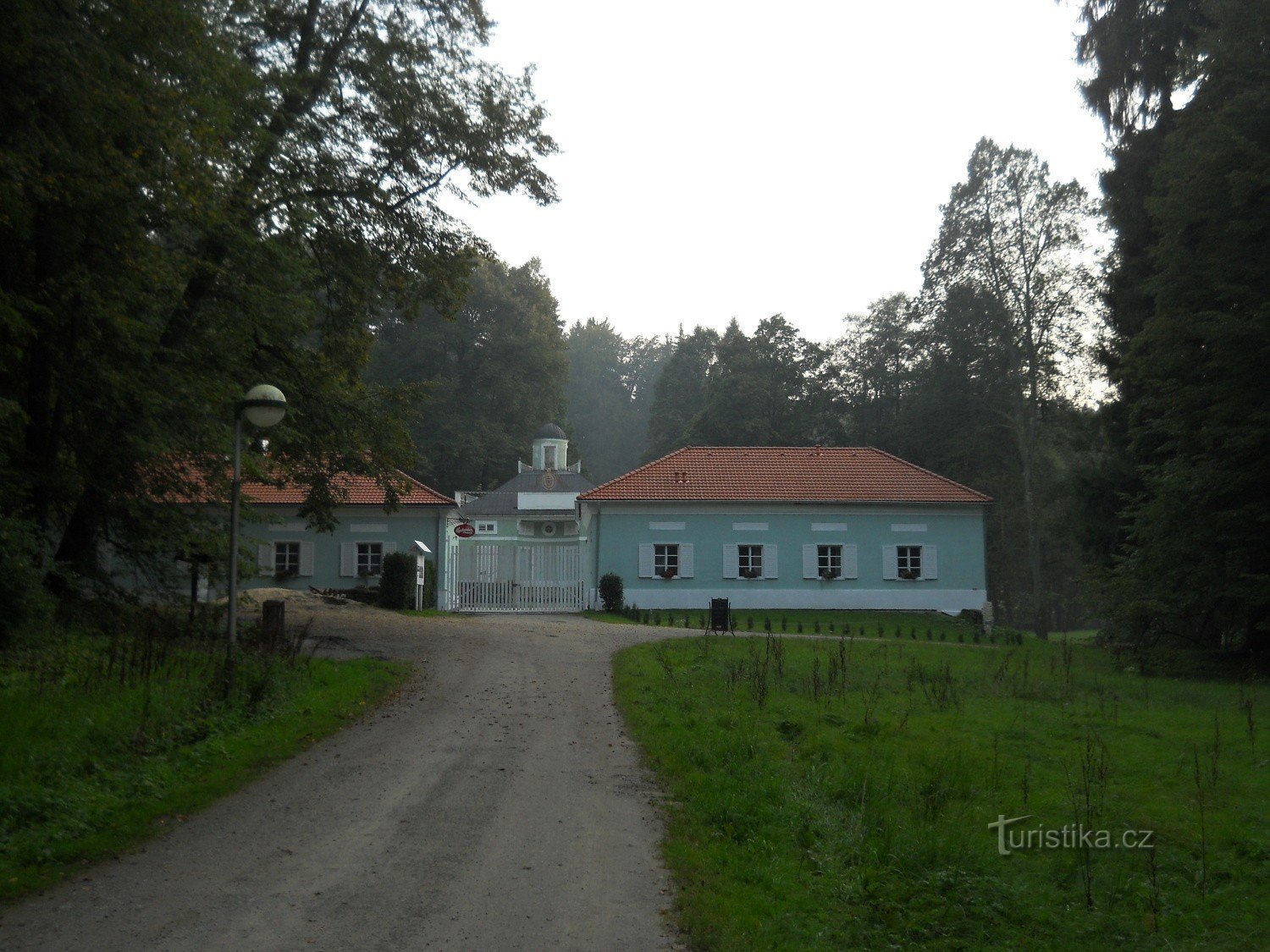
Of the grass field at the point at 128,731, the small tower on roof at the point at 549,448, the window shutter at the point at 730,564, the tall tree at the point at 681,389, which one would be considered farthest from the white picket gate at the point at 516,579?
the tall tree at the point at 681,389

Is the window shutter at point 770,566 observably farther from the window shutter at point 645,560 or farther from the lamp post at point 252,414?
the lamp post at point 252,414

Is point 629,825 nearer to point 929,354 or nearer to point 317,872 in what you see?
point 317,872

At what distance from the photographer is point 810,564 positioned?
107ft

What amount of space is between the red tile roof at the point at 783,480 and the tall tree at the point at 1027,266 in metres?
5.27

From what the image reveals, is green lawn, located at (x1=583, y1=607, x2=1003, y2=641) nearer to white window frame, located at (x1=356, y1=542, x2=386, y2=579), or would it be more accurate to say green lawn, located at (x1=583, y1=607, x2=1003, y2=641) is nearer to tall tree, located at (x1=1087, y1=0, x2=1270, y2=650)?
tall tree, located at (x1=1087, y1=0, x2=1270, y2=650)

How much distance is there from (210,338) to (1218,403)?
57.6ft

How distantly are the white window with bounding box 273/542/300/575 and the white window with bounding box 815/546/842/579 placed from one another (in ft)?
54.3

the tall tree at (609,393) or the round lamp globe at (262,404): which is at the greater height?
the tall tree at (609,393)

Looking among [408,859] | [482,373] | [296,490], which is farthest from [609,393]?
[408,859]

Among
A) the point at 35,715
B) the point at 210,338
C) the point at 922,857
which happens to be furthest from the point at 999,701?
the point at 210,338

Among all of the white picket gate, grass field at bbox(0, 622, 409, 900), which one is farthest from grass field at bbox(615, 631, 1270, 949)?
the white picket gate

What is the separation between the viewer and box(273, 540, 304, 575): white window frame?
32.0 m

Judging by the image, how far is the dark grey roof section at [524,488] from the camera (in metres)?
49.1

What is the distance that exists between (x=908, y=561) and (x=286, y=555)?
1994 centimetres
